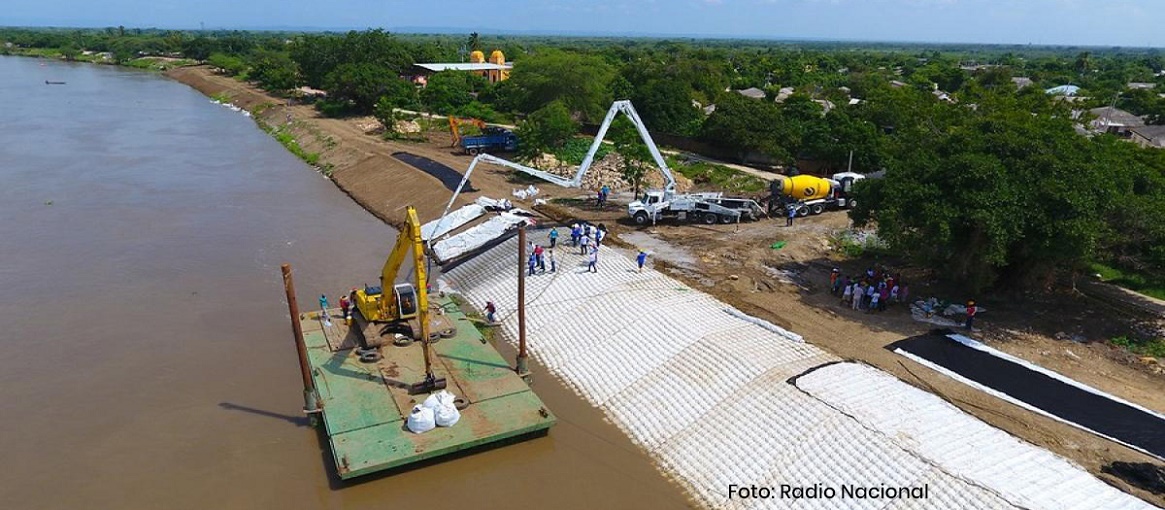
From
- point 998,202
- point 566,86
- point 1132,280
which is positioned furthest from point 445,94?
point 1132,280

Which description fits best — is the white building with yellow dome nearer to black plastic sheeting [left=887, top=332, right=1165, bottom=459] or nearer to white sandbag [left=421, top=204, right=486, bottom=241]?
white sandbag [left=421, top=204, right=486, bottom=241]

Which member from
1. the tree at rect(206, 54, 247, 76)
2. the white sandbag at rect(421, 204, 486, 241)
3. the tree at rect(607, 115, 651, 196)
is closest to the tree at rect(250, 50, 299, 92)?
the tree at rect(206, 54, 247, 76)

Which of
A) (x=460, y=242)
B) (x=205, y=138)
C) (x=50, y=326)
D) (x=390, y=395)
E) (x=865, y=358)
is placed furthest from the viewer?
(x=205, y=138)

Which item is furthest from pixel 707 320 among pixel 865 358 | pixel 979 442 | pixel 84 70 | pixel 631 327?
pixel 84 70

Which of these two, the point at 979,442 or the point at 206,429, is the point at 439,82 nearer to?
the point at 206,429

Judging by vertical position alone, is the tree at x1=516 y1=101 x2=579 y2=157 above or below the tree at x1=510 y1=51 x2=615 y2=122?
below

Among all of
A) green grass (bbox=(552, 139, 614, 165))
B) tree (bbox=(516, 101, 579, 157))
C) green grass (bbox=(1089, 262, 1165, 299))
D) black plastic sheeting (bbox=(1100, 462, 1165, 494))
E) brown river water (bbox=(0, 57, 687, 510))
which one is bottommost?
brown river water (bbox=(0, 57, 687, 510))

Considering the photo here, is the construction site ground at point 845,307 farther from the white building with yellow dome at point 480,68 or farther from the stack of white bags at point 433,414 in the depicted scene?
the white building with yellow dome at point 480,68
